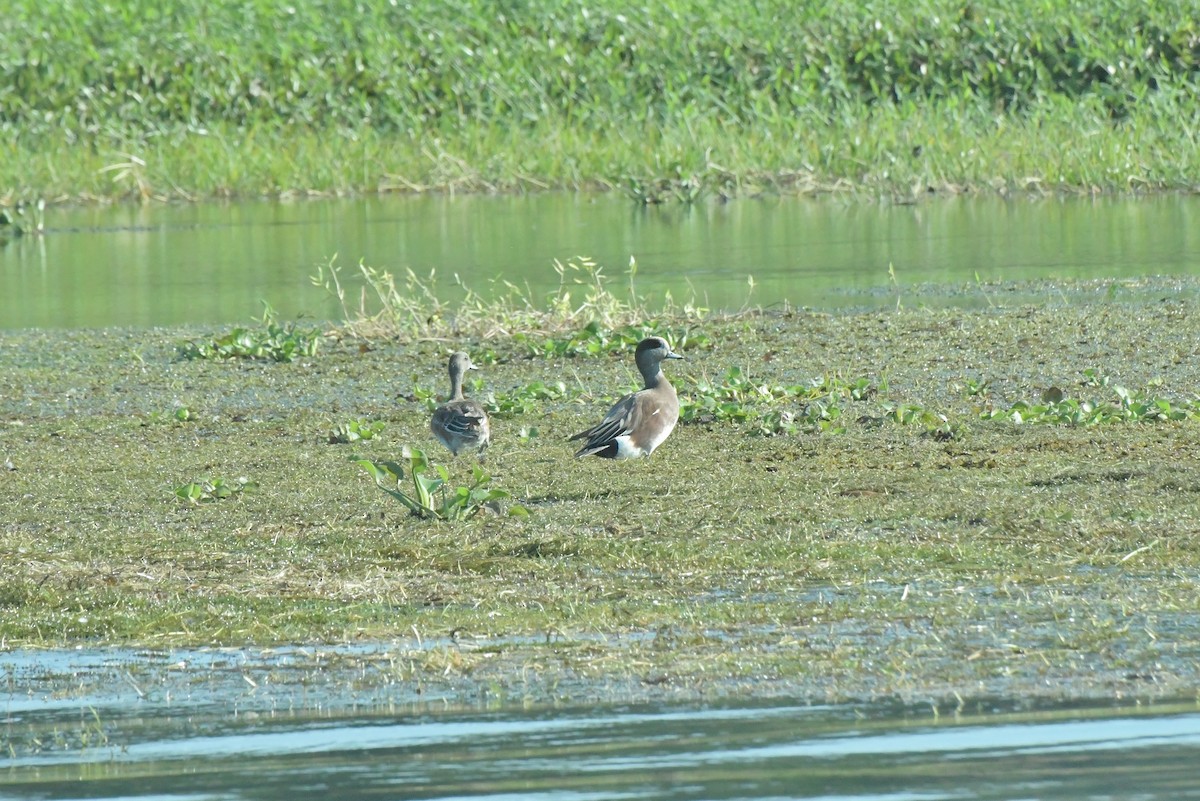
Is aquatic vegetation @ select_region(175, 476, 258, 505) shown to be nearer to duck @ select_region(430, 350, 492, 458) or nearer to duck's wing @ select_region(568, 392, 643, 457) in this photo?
duck @ select_region(430, 350, 492, 458)

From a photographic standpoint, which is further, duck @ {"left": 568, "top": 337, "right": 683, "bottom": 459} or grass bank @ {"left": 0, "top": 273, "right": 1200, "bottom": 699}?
duck @ {"left": 568, "top": 337, "right": 683, "bottom": 459}

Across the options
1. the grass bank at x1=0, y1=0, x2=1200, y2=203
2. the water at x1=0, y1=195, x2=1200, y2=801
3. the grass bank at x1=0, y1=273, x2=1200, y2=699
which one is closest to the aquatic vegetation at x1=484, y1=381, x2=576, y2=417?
the grass bank at x1=0, y1=273, x2=1200, y2=699

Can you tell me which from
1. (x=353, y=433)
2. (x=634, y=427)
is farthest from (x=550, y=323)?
(x=634, y=427)

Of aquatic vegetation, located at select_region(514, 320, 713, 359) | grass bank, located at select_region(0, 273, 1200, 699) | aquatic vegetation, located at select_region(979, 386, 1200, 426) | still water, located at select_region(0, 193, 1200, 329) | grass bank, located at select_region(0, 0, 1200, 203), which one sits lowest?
grass bank, located at select_region(0, 273, 1200, 699)

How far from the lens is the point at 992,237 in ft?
57.1

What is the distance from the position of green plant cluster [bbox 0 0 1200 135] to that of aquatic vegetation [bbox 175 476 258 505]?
17.6 metres

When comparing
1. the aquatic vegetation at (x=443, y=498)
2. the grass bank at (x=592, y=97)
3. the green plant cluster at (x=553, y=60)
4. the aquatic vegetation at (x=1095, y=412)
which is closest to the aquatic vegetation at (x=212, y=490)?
the aquatic vegetation at (x=443, y=498)

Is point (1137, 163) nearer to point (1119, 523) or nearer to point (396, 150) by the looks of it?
point (396, 150)

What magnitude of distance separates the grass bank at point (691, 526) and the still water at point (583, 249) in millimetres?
3290

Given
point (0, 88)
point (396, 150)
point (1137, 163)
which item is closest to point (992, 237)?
point (1137, 163)

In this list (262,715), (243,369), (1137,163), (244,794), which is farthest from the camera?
(1137,163)

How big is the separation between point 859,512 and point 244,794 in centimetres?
313

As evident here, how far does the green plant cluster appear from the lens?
26.0m

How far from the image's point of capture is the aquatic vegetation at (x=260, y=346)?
12008 mm
